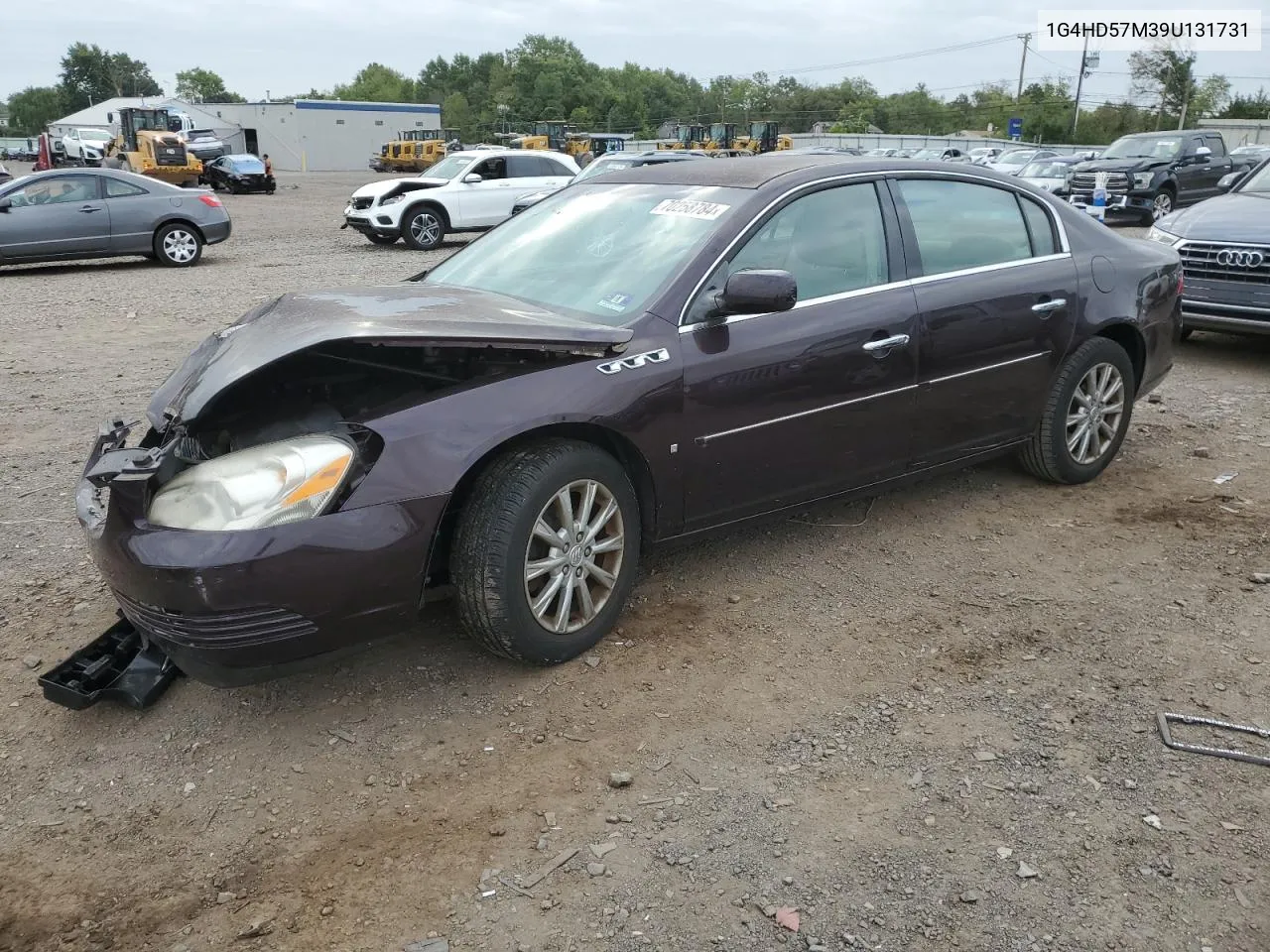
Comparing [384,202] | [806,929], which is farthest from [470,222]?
[806,929]

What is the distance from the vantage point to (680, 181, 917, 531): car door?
3645 mm

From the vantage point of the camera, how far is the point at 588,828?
2.71m

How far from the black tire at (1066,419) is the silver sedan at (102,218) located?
42.3ft

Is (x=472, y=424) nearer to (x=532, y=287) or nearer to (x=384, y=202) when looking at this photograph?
(x=532, y=287)

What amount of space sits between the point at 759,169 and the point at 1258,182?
22.9ft

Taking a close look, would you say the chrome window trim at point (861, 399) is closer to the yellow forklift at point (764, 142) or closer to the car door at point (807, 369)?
the car door at point (807, 369)

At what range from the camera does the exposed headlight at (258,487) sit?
111 inches

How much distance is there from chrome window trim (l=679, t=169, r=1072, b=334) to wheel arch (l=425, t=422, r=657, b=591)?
0.47 m

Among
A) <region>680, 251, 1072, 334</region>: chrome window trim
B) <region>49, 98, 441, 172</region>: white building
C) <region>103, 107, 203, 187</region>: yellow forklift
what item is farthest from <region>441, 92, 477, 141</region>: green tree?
<region>680, 251, 1072, 334</region>: chrome window trim

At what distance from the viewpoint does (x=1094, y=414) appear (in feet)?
16.6

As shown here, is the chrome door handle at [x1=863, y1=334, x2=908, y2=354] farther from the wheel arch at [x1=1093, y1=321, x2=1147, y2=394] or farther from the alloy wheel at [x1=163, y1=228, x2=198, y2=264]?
the alloy wheel at [x1=163, y1=228, x2=198, y2=264]

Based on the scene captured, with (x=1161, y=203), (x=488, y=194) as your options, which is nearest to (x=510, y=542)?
(x=488, y=194)

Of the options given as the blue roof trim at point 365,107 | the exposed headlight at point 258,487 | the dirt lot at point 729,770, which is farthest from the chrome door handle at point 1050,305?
the blue roof trim at point 365,107

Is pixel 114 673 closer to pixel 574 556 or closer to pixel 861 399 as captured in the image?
pixel 574 556
